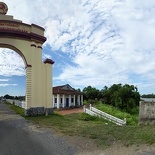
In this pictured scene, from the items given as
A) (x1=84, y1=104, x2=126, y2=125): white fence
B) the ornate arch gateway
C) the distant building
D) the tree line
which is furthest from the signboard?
the tree line

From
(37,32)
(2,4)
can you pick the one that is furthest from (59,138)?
(2,4)

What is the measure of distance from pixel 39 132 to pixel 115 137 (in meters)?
3.00

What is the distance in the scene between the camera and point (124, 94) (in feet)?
100

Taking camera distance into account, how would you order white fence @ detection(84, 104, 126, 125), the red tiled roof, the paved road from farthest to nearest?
1. the red tiled roof
2. white fence @ detection(84, 104, 126, 125)
3. the paved road

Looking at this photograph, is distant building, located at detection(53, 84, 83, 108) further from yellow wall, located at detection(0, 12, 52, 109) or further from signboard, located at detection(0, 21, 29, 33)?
signboard, located at detection(0, 21, 29, 33)

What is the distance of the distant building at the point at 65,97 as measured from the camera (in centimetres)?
2820

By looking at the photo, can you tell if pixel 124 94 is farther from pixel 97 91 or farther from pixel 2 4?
pixel 2 4

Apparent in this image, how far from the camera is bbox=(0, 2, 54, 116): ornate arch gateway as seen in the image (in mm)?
12922

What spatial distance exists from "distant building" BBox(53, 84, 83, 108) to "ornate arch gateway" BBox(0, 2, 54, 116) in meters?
14.2

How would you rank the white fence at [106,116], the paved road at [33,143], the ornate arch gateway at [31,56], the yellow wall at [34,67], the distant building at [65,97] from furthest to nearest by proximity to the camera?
the distant building at [65,97]
the white fence at [106,116]
the yellow wall at [34,67]
the ornate arch gateway at [31,56]
the paved road at [33,143]

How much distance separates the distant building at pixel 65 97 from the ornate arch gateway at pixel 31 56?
1417 centimetres

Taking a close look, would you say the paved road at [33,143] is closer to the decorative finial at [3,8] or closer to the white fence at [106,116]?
the decorative finial at [3,8]

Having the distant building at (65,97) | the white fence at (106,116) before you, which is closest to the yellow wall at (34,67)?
the white fence at (106,116)

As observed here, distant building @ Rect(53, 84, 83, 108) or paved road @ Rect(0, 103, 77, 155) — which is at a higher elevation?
distant building @ Rect(53, 84, 83, 108)
